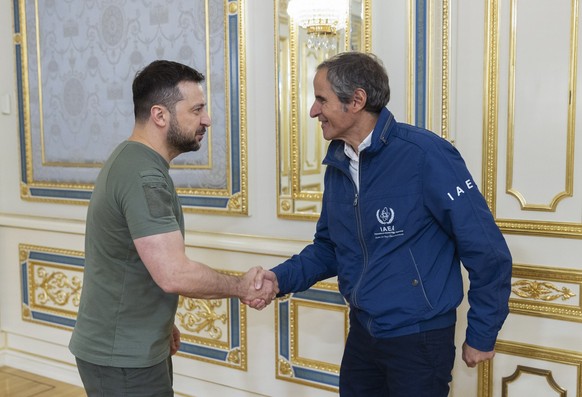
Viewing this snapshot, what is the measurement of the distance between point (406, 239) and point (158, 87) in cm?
86

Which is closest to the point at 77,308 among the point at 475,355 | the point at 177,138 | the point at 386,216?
the point at 177,138

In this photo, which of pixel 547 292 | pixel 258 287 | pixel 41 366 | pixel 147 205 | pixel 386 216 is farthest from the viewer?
pixel 41 366

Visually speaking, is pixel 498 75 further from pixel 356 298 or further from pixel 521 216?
pixel 356 298

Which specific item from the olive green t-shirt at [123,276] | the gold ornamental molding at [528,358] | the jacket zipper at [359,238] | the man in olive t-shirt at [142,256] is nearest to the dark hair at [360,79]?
the jacket zipper at [359,238]

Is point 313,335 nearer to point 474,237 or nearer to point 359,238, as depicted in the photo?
point 359,238

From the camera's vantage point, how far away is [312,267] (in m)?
2.36

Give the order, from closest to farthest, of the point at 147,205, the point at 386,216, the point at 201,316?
the point at 147,205 < the point at 386,216 < the point at 201,316

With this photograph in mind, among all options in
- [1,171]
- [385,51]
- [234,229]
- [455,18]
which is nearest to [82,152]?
[1,171]

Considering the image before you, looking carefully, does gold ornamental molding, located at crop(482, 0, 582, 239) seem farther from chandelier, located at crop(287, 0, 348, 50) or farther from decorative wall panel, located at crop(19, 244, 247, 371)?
decorative wall panel, located at crop(19, 244, 247, 371)

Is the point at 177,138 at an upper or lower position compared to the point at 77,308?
upper

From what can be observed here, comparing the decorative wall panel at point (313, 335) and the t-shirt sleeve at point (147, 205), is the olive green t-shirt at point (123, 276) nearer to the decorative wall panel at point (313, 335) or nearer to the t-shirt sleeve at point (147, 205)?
the t-shirt sleeve at point (147, 205)

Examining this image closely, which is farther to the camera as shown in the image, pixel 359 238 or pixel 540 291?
pixel 540 291

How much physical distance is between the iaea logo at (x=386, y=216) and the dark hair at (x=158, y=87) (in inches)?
27.4

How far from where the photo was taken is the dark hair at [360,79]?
80.1 inches
